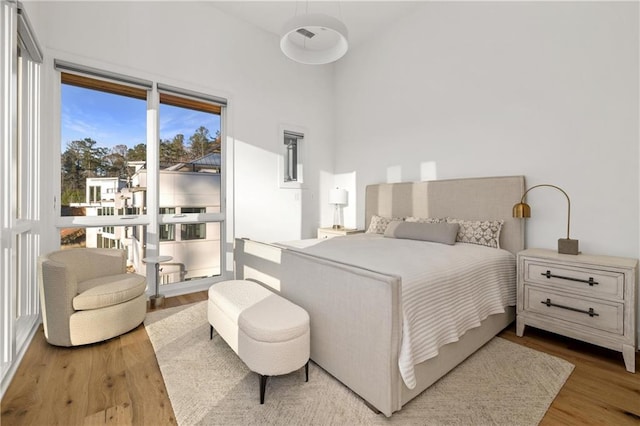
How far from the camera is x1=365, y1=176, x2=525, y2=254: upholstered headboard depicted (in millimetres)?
2932

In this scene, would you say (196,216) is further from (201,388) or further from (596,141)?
(596,141)

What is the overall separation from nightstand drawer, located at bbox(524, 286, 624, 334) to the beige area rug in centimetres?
34

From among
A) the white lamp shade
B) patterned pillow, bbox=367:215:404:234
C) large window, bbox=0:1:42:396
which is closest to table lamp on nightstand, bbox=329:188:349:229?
the white lamp shade

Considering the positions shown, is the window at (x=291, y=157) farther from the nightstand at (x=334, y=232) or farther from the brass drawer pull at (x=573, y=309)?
the brass drawer pull at (x=573, y=309)

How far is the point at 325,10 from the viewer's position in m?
3.92

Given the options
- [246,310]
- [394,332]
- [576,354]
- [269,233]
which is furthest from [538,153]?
[269,233]

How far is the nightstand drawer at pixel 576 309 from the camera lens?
2.09 m

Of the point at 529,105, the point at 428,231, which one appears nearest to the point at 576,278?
the point at 428,231

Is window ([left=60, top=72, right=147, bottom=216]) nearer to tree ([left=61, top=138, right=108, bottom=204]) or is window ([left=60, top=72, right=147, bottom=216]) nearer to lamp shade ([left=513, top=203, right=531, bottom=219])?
tree ([left=61, top=138, right=108, bottom=204])

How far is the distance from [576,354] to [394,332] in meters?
1.78

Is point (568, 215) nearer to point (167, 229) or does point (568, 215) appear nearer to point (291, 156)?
point (291, 156)

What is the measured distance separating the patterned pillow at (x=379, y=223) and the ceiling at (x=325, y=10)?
8.81 ft

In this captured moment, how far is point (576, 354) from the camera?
2.26m

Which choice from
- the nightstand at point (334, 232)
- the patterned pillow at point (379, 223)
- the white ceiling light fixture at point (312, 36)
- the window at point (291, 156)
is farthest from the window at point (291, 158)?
the white ceiling light fixture at point (312, 36)
